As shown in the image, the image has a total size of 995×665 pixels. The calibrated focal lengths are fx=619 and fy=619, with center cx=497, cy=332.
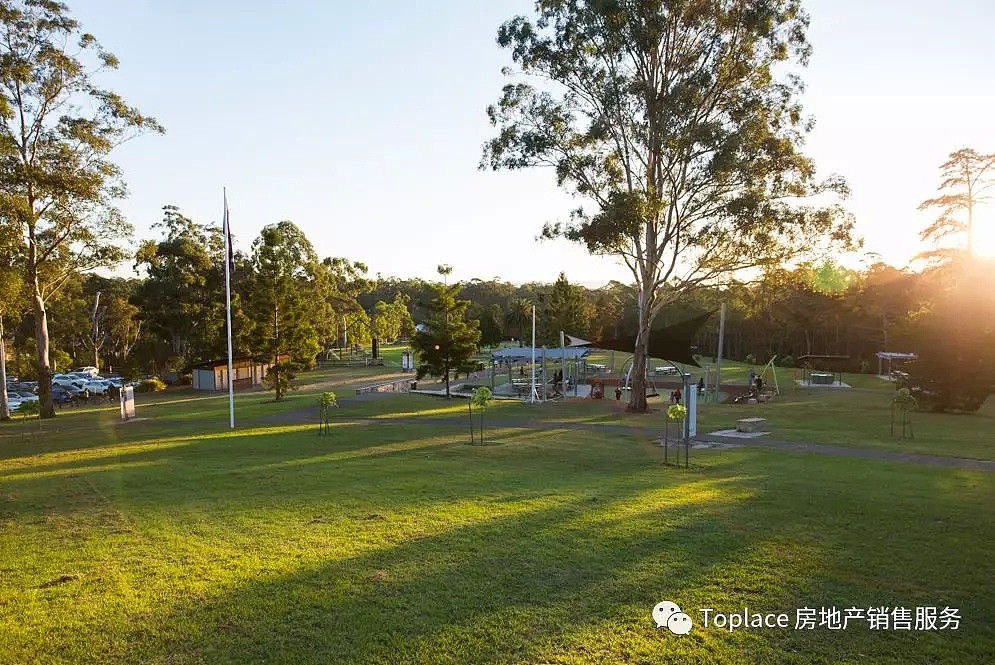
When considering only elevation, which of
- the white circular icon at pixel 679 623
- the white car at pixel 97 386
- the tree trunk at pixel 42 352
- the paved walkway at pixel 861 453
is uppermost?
the tree trunk at pixel 42 352

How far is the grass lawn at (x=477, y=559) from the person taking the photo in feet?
16.1

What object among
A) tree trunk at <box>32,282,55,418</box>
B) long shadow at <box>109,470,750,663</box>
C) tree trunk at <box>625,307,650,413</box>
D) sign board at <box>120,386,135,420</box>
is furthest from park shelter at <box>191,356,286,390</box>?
long shadow at <box>109,470,750,663</box>

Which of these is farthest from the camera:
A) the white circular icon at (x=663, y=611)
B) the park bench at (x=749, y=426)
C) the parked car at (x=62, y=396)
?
the parked car at (x=62, y=396)

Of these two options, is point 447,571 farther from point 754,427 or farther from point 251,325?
point 251,325

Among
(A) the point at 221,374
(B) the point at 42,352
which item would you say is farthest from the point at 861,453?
(A) the point at 221,374

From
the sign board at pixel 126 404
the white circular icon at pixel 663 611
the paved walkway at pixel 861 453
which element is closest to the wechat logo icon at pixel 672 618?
the white circular icon at pixel 663 611

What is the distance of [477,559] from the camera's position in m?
6.68

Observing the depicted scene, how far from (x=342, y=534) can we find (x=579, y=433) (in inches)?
474

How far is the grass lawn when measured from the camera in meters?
4.89

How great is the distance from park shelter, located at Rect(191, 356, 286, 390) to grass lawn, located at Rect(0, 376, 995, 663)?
1132 inches

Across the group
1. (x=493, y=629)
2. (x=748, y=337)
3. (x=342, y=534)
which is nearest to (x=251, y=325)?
(x=342, y=534)

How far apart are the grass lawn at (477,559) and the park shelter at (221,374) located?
1132 inches

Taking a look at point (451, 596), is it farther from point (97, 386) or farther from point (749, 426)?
point (97, 386)

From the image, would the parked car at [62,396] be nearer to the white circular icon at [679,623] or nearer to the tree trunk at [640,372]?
the tree trunk at [640,372]
